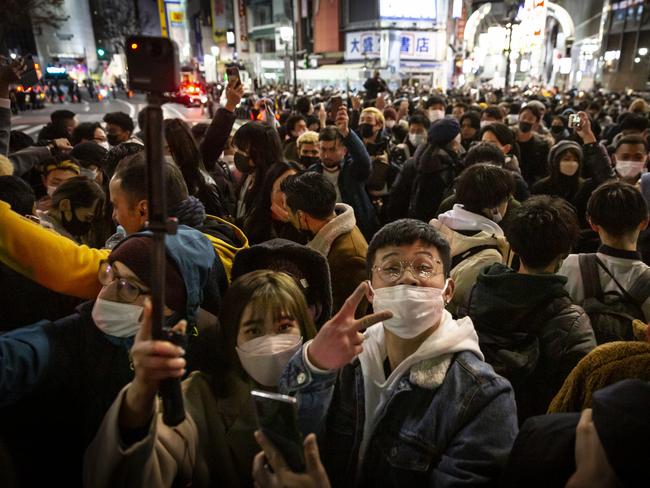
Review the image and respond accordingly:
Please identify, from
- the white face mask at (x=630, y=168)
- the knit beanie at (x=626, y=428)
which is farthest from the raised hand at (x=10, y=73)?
the white face mask at (x=630, y=168)

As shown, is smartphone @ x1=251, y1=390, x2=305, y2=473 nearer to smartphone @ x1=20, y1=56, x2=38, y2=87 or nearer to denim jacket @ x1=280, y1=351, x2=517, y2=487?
denim jacket @ x1=280, y1=351, x2=517, y2=487

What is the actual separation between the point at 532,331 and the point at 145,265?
170 centimetres

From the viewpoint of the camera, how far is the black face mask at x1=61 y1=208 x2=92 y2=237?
9.53 feet

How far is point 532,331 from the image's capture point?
2.00 metres

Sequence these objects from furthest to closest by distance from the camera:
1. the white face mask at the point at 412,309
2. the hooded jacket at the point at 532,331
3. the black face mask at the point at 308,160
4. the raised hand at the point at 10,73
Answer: the black face mask at the point at 308,160
the raised hand at the point at 10,73
the hooded jacket at the point at 532,331
the white face mask at the point at 412,309

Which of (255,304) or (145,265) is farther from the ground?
(145,265)

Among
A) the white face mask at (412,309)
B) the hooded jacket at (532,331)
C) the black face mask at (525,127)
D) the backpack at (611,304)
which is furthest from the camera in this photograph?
the black face mask at (525,127)

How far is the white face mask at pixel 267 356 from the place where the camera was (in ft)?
5.62

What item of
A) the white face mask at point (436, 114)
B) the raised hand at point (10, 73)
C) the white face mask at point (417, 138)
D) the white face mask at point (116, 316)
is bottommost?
the white face mask at point (116, 316)

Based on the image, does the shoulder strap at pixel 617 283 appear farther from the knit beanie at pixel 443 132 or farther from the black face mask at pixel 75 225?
the black face mask at pixel 75 225

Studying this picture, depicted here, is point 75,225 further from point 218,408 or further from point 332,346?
point 332,346

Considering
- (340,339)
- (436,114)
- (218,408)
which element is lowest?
(218,408)

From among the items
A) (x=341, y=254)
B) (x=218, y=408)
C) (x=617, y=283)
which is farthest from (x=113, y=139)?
(x=617, y=283)

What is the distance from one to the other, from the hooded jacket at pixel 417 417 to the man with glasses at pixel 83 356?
677 mm
